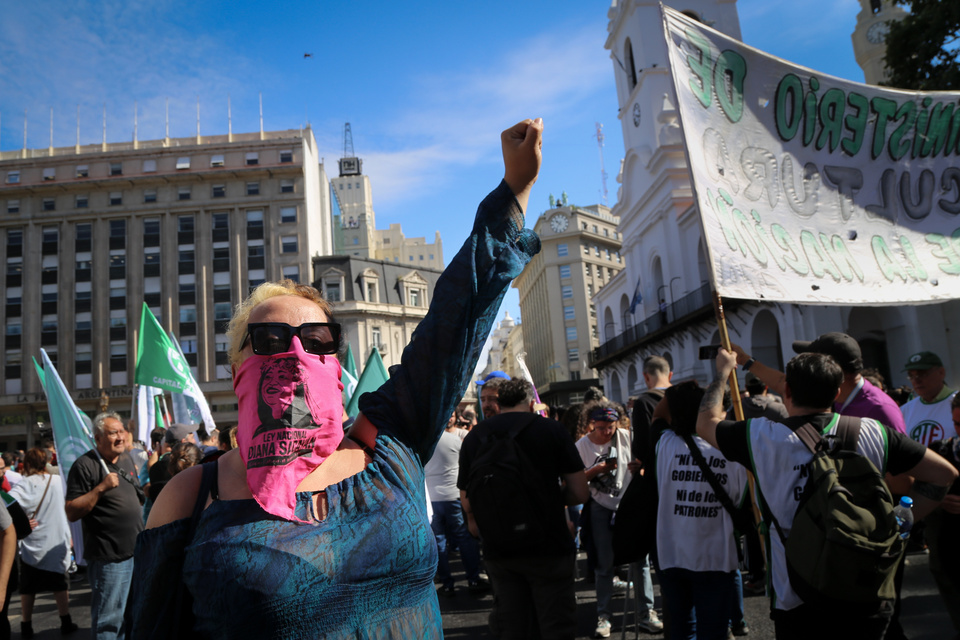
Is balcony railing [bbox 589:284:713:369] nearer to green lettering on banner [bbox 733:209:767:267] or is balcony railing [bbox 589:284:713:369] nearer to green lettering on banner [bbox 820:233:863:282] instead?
green lettering on banner [bbox 820:233:863:282]

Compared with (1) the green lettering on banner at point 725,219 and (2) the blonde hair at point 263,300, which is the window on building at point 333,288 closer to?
(1) the green lettering on banner at point 725,219

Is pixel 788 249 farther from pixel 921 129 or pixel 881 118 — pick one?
pixel 921 129

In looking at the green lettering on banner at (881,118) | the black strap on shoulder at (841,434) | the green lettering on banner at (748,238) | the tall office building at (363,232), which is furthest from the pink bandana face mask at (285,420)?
the tall office building at (363,232)

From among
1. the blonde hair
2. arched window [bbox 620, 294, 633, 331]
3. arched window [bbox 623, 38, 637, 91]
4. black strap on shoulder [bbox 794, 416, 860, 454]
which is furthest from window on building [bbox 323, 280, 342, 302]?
the blonde hair

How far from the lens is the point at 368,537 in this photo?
4.59 ft

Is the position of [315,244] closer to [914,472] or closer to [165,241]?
[165,241]

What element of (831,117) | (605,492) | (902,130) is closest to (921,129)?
(902,130)

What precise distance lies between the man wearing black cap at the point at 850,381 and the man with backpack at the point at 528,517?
1.23 m

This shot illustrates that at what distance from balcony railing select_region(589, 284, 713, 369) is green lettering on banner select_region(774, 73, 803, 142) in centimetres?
1744

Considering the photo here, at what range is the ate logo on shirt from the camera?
184 inches

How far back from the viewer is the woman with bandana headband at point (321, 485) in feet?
4.38

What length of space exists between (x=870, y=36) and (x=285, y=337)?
47.0m

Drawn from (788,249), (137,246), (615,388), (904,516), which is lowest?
(904,516)

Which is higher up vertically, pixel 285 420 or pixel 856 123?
pixel 856 123
